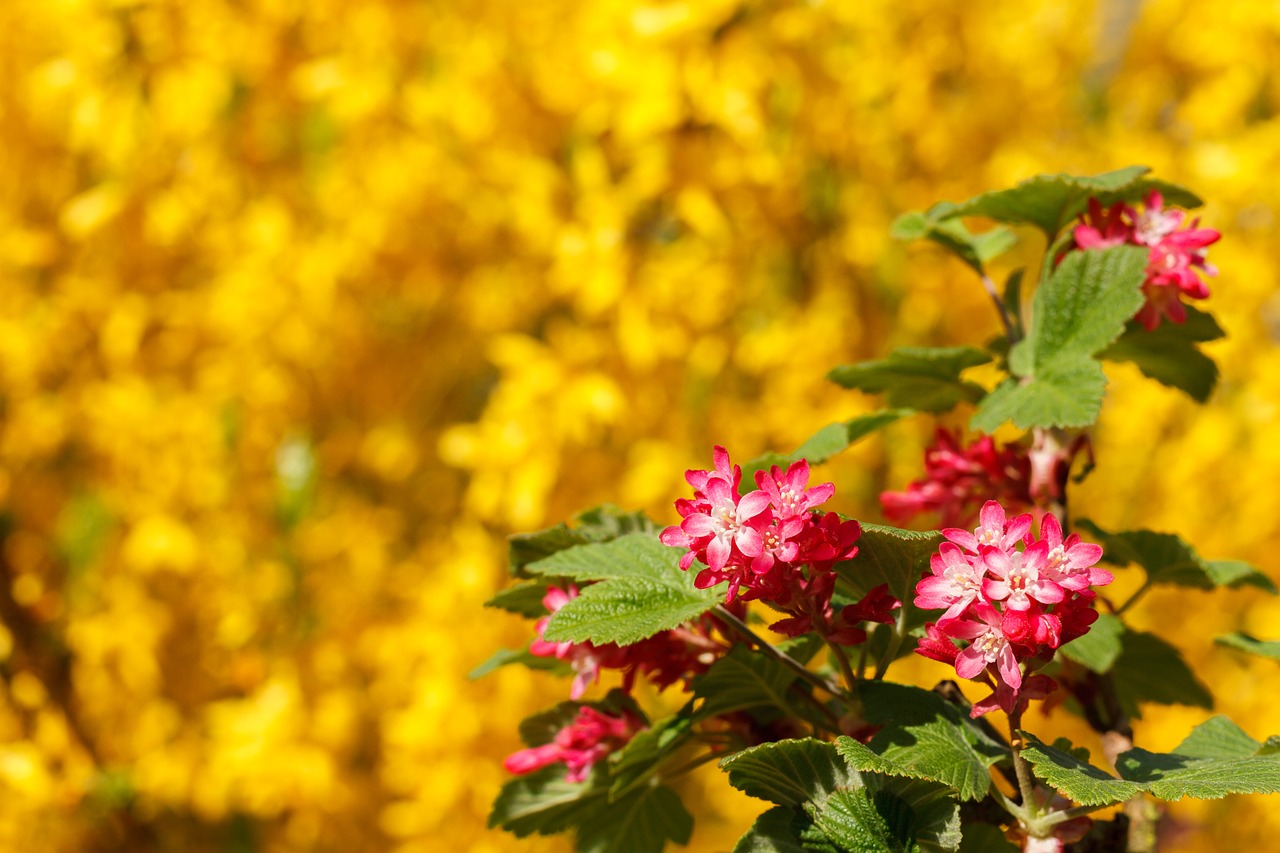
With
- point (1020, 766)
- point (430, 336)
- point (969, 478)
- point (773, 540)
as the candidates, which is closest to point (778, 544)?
point (773, 540)

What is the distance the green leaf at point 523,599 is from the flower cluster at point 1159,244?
0.95ft

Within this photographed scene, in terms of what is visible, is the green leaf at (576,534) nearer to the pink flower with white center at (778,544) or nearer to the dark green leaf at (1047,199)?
the pink flower with white center at (778,544)

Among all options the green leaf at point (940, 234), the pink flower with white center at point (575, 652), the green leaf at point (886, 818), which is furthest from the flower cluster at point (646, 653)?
the green leaf at point (940, 234)

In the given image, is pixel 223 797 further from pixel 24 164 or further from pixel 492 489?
pixel 24 164

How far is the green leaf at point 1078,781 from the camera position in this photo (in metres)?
0.32

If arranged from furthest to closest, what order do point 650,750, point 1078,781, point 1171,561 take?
point 1171,561 → point 650,750 → point 1078,781

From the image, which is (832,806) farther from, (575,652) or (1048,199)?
(1048,199)

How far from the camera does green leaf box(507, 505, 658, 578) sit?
18.8 inches

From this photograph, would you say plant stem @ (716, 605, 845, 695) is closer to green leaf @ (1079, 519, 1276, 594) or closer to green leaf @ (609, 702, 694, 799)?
green leaf @ (609, 702, 694, 799)

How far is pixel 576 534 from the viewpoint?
18.9 inches

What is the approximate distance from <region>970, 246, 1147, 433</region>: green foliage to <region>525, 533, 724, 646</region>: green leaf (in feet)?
0.49

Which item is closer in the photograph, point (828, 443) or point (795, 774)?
point (795, 774)

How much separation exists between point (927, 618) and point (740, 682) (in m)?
0.07

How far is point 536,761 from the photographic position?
1.64 ft
